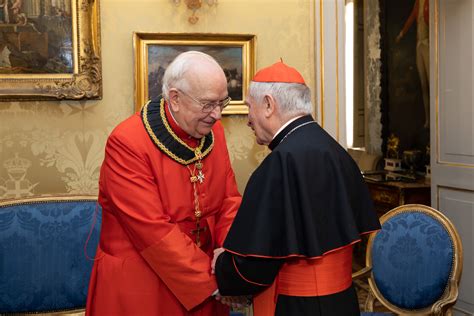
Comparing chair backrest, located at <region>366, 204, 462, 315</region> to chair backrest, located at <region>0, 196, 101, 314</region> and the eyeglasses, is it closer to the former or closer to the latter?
the eyeglasses

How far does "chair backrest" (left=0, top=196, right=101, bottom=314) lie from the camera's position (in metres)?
3.42

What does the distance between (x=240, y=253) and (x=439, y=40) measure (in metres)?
3.84

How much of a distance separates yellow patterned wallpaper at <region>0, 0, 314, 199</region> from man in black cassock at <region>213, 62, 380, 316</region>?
1.73 m

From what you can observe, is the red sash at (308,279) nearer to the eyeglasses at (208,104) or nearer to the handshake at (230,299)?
the handshake at (230,299)

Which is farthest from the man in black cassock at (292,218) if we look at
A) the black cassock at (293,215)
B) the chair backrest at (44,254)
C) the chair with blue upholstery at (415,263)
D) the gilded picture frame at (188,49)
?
the gilded picture frame at (188,49)

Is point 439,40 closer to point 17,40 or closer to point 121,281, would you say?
point 17,40

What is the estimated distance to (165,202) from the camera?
2531 mm

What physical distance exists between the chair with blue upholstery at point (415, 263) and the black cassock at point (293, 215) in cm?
116

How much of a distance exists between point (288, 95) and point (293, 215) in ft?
1.47

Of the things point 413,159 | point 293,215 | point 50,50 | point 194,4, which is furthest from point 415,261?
point 413,159

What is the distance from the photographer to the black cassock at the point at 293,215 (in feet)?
7.09

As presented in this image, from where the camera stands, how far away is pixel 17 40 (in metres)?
3.67

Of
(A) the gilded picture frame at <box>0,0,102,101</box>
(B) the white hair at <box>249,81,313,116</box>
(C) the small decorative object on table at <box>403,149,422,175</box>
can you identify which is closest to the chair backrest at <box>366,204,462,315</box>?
(B) the white hair at <box>249,81,313,116</box>

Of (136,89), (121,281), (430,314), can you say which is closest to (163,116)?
(121,281)
